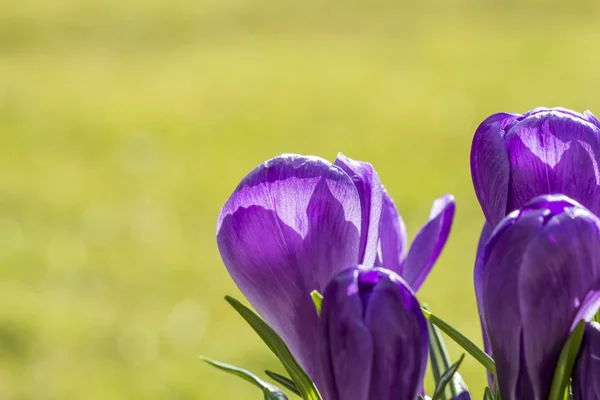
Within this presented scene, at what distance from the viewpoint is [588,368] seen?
28cm

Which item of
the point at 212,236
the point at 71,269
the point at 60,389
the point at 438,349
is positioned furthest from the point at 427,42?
the point at 438,349

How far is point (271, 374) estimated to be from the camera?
0.35 meters

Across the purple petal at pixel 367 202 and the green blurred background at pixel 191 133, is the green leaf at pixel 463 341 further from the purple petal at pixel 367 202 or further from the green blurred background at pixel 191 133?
the green blurred background at pixel 191 133

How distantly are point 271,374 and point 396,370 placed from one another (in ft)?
0.24

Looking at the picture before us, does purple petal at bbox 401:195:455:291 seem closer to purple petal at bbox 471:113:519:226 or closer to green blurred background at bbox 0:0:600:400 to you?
purple petal at bbox 471:113:519:226

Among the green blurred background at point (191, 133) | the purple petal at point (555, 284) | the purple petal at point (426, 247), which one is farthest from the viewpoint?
the green blurred background at point (191, 133)

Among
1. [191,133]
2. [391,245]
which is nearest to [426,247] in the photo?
[391,245]

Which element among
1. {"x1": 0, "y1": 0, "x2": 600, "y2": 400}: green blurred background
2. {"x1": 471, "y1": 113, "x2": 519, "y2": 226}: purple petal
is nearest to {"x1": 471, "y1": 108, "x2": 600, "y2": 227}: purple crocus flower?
{"x1": 471, "y1": 113, "x2": 519, "y2": 226}: purple petal

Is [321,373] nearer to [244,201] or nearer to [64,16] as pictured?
[244,201]

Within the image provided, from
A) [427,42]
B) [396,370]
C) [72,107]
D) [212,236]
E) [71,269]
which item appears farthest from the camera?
[427,42]

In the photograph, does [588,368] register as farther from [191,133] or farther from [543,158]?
[191,133]

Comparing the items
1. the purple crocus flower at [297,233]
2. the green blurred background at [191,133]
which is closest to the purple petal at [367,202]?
the purple crocus flower at [297,233]

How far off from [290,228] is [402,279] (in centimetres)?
4

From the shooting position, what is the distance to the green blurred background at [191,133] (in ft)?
6.48
